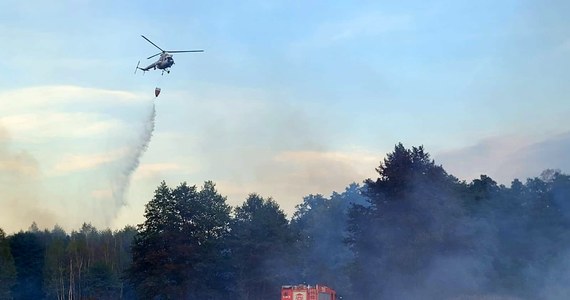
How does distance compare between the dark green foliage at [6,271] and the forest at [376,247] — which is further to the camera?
the dark green foliage at [6,271]

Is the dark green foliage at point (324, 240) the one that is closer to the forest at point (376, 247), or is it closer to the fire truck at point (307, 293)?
the forest at point (376, 247)

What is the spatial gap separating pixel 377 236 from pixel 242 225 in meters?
27.8

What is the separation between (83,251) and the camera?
136 meters

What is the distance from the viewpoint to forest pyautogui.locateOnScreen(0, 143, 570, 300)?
6831 cm

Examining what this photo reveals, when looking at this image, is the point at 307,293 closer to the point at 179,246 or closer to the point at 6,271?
the point at 179,246

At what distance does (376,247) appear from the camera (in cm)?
7125

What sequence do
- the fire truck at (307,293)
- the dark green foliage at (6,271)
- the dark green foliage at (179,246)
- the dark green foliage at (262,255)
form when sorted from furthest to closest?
the dark green foliage at (6,271) → the dark green foliage at (262,255) → the dark green foliage at (179,246) → the fire truck at (307,293)

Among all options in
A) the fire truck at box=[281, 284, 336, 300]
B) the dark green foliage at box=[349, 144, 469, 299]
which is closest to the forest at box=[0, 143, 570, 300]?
the dark green foliage at box=[349, 144, 469, 299]

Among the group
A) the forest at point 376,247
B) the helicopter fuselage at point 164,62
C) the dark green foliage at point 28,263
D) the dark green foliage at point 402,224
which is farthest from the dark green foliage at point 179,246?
the dark green foliage at point 28,263

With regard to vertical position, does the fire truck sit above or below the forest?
below

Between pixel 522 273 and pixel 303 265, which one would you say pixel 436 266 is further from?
pixel 303 265

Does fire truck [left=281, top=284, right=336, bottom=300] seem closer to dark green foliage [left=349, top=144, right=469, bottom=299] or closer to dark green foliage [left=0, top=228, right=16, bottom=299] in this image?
dark green foliage [left=349, top=144, right=469, bottom=299]

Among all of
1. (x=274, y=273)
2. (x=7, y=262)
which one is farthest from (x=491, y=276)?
(x=7, y=262)

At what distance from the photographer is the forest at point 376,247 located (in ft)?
224
